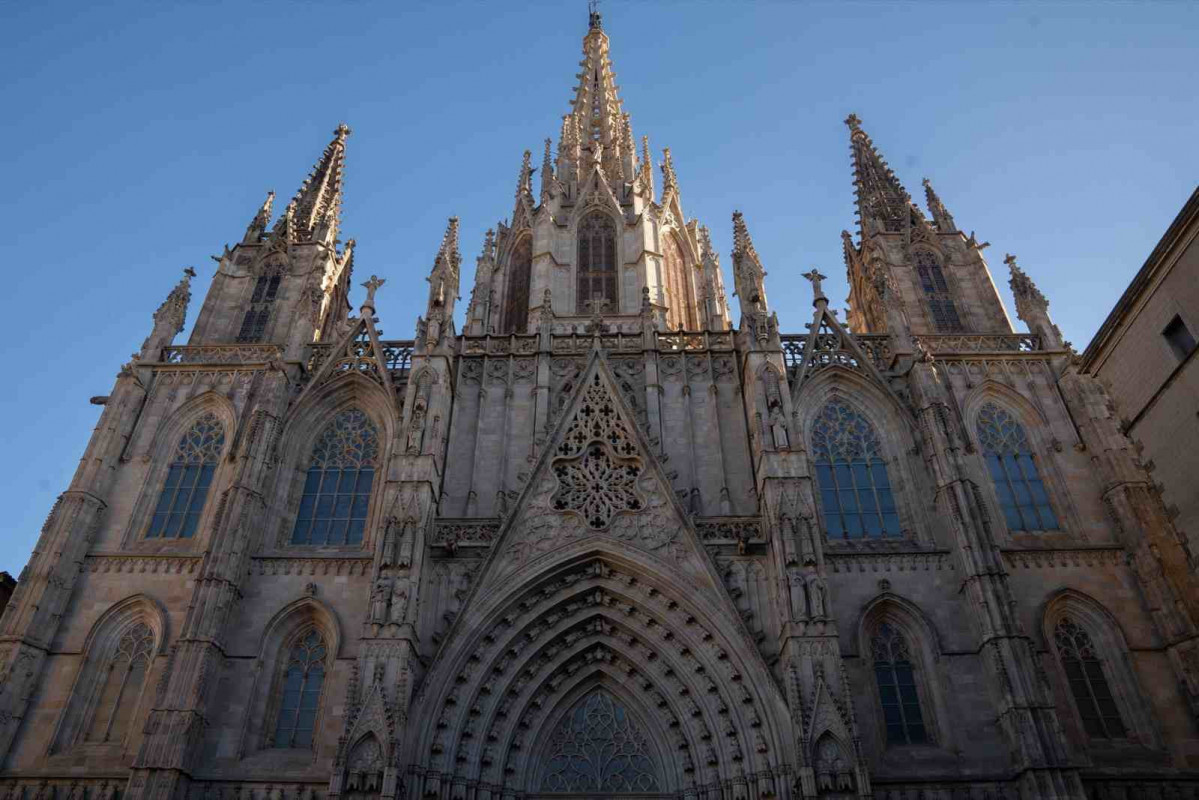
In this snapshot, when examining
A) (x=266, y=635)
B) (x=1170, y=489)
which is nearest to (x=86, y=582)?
(x=266, y=635)

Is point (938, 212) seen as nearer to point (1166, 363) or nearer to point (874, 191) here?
point (874, 191)

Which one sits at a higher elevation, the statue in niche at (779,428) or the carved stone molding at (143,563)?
the statue in niche at (779,428)

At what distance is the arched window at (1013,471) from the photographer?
68.6ft

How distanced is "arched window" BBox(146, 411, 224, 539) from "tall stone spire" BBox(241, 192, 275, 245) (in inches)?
343

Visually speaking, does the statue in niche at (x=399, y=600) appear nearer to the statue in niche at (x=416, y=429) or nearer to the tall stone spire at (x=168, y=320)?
the statue in niche at (x=416, y=429)

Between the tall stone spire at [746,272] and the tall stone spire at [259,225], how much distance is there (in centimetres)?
1662

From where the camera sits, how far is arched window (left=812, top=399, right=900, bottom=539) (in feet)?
68.2

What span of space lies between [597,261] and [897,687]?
16.8 metres

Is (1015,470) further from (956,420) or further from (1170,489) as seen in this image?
(1170,489)

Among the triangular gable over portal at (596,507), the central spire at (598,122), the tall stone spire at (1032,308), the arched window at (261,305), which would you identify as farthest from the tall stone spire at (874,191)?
the arched window at (261,305)

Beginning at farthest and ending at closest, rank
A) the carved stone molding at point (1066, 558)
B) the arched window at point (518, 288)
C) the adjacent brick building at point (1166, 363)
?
the arched window at point (518, 288), the carved stone molding at point (1066, 558), the adjacent brick building at point (1166, 363)

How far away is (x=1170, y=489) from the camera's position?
55.2 ft

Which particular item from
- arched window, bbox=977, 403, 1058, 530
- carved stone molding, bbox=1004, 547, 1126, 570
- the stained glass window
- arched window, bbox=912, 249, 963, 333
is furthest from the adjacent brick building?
the stained glass window

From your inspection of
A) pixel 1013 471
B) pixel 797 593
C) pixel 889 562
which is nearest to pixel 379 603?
pixel 797 593
